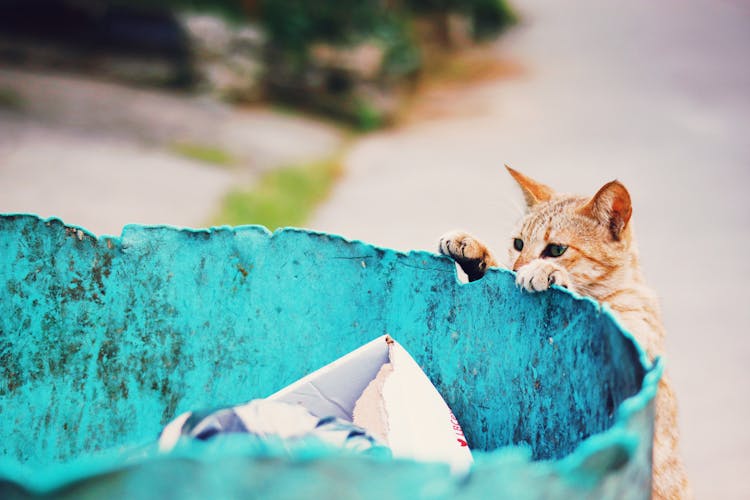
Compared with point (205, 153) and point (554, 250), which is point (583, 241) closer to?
point (554, 250)

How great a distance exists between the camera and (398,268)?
1.54 meters

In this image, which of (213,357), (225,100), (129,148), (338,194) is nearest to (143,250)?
(213,357)

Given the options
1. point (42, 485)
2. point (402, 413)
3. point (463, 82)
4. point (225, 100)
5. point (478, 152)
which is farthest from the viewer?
point (463, 82)

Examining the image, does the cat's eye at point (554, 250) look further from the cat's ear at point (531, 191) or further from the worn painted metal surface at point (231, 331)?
the worn painted metal surface at point (231, 331)

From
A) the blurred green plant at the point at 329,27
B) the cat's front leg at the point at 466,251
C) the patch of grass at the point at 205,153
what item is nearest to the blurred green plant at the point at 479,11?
the blurred green plant at the point at 329,27

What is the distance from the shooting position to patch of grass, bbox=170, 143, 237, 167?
241 inches

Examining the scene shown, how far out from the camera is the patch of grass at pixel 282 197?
5.00m

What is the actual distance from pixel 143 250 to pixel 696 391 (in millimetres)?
2909

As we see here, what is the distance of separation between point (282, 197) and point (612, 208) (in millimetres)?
3683

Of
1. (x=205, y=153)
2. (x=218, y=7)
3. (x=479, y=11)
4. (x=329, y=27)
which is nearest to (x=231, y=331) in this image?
(x=205, y=153)

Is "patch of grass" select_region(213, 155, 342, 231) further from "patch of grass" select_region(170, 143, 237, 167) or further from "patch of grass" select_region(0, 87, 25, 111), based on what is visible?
"patch of grass" select_region(0, 87, 25, 111)

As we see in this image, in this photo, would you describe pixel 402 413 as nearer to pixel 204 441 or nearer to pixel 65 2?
pixel 204 441

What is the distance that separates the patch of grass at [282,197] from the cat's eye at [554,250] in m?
2.81

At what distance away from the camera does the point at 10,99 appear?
650cm
